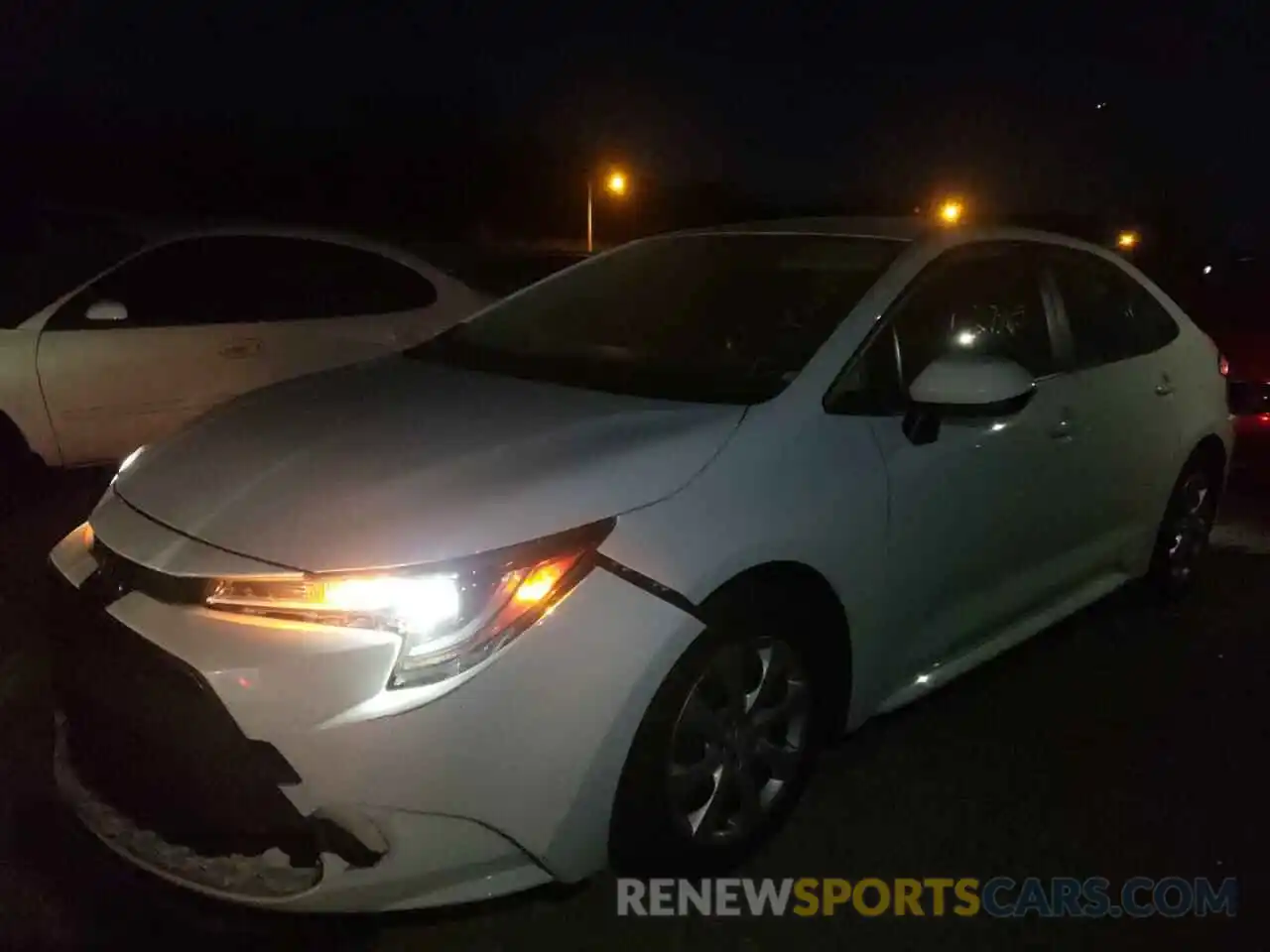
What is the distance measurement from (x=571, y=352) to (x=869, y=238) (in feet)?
3.24

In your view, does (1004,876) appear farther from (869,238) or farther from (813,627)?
(869,238)

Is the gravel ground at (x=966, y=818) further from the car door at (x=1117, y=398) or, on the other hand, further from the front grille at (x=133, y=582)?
the front grille at (x=133, y=582)

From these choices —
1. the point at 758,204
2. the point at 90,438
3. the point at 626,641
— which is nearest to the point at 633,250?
the point at 626,641

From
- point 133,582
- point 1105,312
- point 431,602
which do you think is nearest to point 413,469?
point 431,602

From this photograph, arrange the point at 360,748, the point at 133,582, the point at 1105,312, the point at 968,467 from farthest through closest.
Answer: the point at 1105,312
the point at 968,467
the point at 133,582
the point at 360,748

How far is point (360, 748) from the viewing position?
242cm

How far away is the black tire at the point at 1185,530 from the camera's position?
4871mm

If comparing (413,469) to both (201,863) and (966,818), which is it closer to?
(201,863)

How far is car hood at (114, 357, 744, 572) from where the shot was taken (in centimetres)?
260

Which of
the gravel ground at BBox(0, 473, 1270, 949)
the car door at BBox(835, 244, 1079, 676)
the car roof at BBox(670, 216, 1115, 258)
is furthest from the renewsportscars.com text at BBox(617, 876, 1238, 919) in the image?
the car roof at BBox(670, 216, 1115, 258)

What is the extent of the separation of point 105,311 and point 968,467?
4.10 m

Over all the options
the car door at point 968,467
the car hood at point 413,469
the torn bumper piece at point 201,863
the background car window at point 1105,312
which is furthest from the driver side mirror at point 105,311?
the background car window at point 1105,312

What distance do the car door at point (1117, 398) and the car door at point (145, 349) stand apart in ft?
12.6

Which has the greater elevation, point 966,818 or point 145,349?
point 145,349
